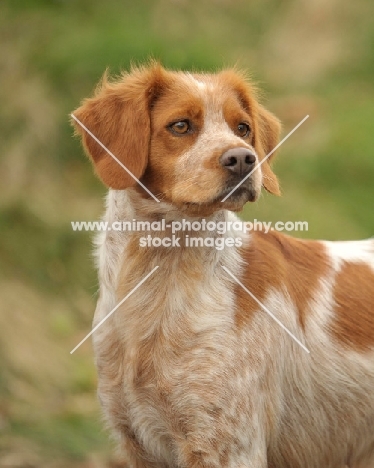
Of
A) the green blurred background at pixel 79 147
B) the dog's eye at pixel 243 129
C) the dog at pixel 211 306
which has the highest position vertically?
the green blurred background at pixel 79 147

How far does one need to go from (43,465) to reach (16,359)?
4.46 ft

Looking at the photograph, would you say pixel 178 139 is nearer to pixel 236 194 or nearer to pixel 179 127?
pixel 179 127

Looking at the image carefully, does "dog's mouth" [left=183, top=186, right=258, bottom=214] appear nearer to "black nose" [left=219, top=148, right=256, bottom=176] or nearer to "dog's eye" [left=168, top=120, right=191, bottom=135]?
"black nose" [left=219, top=148, right=256, bottom=176]

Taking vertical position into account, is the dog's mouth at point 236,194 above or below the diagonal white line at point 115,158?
below

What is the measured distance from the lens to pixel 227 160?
4.63 meters

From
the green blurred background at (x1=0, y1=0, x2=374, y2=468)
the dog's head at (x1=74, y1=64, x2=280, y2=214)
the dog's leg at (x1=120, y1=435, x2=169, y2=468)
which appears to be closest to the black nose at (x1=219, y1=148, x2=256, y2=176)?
the dog's head at (x1=74, y1=64, x2=280, y2=214)

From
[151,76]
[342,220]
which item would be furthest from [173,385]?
[342,220]

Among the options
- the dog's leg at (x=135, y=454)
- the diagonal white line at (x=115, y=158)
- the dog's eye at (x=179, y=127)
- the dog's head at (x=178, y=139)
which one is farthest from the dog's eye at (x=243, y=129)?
the dog's leg at (x=135, y=454)

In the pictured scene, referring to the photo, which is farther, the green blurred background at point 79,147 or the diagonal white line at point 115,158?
the green blurred background at point 79,147

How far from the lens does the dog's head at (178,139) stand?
468cm

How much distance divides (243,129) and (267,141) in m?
0.32

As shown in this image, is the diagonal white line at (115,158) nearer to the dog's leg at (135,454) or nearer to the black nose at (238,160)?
the black nose at (238,160)

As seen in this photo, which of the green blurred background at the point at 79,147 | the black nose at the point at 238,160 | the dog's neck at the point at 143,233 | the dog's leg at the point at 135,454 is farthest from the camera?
the green blurred background at the point at 79,147

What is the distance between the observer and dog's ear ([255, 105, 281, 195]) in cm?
518
